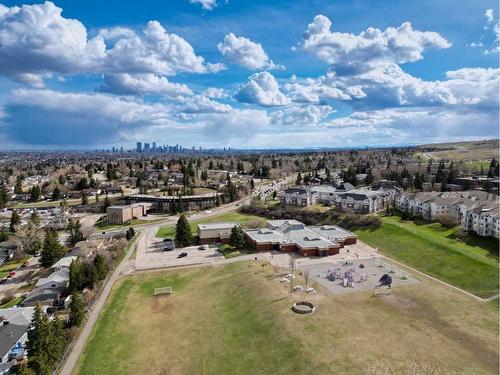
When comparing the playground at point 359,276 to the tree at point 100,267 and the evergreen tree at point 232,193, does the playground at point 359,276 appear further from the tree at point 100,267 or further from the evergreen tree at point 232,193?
the evergreen tree at point 232,193

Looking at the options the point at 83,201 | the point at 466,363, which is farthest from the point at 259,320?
the point at 83,201

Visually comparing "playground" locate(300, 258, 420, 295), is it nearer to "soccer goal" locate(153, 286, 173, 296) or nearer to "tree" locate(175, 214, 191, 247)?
"soccer goal" locate(153, 286, 173, 296)

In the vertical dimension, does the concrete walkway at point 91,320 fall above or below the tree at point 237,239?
below

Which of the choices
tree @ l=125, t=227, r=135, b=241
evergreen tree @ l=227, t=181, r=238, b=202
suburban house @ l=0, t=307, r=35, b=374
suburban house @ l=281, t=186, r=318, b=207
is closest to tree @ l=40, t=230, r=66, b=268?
tree @ l=125, t=227, r=135, b=241

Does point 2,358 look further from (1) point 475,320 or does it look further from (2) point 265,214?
(2) point 265,214

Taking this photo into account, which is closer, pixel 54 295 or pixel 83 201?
pixel 54 295

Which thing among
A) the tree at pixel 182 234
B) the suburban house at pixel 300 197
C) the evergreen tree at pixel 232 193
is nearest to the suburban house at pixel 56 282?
the tree at pixel 182 234

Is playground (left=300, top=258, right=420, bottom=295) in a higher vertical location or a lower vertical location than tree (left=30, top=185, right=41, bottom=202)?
lower
